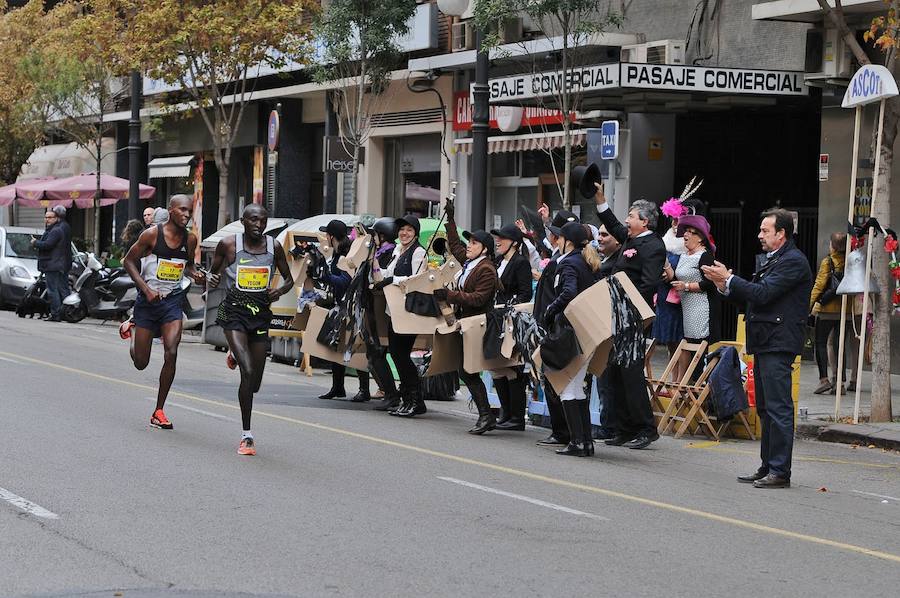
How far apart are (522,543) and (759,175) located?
53.5 ft

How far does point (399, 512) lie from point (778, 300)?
11.0 ft

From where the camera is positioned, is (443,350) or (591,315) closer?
(591,315)

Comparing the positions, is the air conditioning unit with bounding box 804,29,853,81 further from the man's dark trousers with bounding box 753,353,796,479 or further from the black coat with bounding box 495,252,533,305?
the man's dark trousers with bounding box 753,353,796,479

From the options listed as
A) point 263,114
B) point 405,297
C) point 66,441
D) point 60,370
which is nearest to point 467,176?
point 263,114

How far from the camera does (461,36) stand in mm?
28906

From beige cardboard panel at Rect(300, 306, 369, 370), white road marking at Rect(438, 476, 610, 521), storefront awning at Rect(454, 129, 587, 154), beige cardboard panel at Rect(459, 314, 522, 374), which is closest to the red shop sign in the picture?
storefront awning at Rect(454, 129, 587, 154)

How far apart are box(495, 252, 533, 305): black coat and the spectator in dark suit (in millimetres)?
992

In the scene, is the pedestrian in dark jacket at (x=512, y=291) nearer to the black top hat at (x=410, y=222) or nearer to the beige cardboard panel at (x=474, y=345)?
the beige cardboard panel at (x=474, y=345)

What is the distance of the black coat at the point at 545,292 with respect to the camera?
477 inches

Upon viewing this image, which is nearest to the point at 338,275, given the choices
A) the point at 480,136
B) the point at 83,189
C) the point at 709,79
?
the point at 480,136

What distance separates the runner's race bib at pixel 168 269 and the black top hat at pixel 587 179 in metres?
3.45

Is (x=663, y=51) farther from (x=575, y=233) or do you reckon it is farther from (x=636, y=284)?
(x=575, y=233)

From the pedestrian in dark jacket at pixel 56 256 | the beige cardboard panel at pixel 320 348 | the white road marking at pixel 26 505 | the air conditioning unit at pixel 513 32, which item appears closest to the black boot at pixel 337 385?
the beige cardboard panel at pixel 320 348

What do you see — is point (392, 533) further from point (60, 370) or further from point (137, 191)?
point (137, 191)
